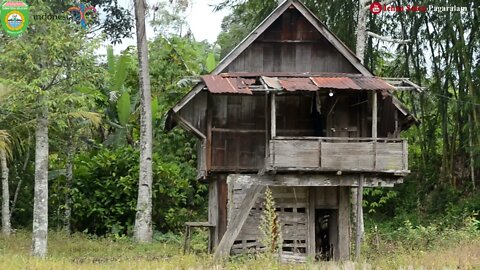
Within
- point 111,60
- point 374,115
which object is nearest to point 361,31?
point 374,115

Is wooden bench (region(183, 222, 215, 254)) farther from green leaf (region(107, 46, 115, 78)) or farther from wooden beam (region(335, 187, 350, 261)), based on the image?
green leaf (region(107, 46, 115, 78))

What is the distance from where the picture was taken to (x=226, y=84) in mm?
18109

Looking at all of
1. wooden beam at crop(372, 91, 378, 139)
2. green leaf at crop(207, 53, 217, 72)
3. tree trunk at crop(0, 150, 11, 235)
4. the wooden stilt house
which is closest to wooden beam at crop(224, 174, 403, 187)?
the wooden stilt house

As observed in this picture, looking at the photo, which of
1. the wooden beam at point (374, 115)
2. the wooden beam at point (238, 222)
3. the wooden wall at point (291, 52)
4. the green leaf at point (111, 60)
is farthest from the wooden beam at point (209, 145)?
the green leaf at point (111, 60)

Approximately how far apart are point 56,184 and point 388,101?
1310 cm

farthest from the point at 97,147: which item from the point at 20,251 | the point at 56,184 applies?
the point at 20,251

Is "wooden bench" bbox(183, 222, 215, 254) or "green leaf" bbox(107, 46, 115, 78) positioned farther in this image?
"green leaf" bbox(107, 46, 115, 78)

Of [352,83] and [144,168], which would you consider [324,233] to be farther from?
[144,168]

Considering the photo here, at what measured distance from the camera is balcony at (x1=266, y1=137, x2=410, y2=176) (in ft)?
57.3

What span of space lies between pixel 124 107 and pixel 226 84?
8.90m

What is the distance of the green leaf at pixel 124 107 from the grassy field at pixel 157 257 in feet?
16.0

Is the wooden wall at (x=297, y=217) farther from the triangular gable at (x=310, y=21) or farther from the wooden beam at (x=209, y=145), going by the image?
the triangular gable at (x=310, y=21)

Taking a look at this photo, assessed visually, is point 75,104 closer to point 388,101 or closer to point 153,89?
point 388,101

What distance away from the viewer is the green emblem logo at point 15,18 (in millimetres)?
17109
